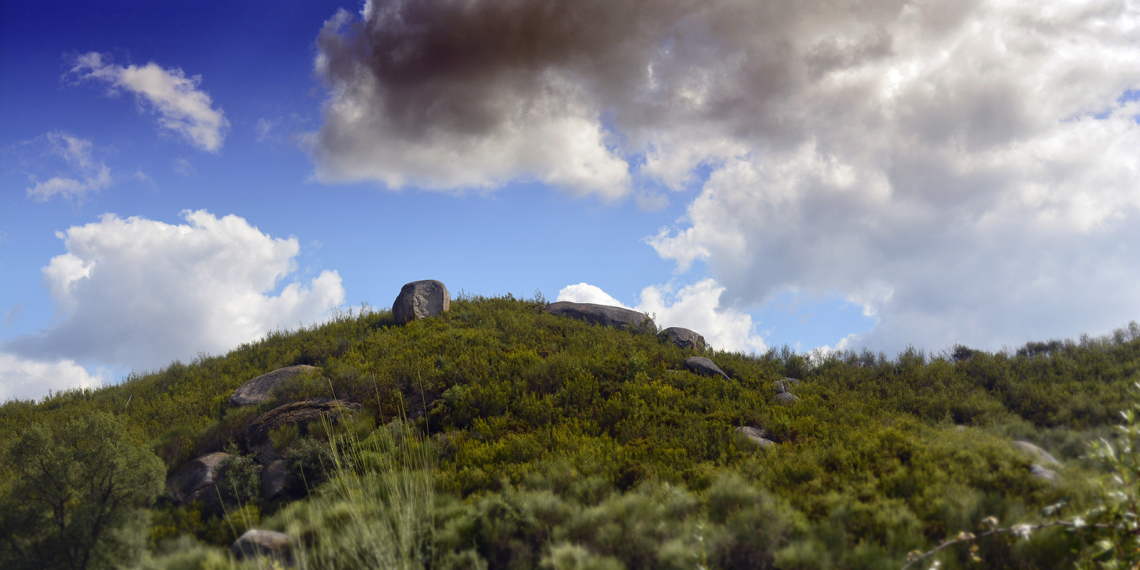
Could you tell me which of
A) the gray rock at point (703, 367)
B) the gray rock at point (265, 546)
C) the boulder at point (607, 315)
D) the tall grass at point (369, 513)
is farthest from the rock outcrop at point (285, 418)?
the boulder at point (607, 315)

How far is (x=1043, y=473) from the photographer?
619 cm

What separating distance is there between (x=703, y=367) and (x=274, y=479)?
9.35 m

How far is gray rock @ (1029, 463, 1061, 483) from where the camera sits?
6.04 metres

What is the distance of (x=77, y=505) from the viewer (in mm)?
7270

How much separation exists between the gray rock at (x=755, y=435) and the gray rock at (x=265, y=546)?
6895mm

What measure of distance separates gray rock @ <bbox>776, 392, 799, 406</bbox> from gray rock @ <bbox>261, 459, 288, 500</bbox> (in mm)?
9571

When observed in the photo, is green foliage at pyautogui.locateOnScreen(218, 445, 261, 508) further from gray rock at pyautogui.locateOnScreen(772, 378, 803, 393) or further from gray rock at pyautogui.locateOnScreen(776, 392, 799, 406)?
gray rock at pyautogui.locateOnScreen(772, 378, 803, 393)

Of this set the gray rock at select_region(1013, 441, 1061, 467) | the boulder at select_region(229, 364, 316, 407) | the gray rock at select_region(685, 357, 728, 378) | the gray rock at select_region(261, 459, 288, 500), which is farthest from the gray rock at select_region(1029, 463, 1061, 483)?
the boulder at select_region(229, 364, 316, 407)

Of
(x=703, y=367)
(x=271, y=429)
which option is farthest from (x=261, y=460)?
(x=703, y=367)

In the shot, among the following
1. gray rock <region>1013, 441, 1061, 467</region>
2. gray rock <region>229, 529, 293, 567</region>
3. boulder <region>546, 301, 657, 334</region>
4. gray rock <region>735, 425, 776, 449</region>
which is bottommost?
gray rock <region>229, 529, 293, 567</region>

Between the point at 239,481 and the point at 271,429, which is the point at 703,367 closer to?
the point at 271,429

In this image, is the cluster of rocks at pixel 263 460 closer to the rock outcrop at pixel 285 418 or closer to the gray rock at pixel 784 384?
the rock outcrop at pixel 285 418

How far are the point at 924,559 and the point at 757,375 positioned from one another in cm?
818

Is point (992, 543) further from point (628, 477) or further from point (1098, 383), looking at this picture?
point (1098, 383)
